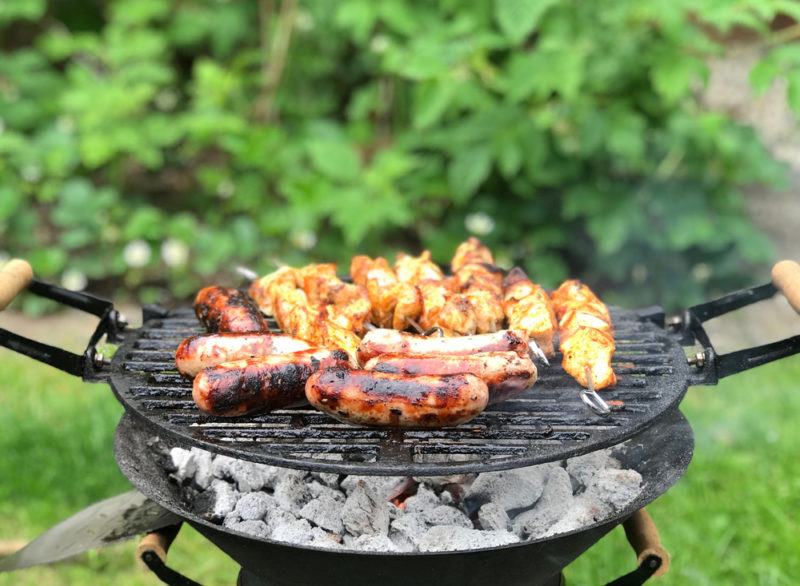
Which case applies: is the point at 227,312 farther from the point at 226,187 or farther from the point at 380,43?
the point at 226,187

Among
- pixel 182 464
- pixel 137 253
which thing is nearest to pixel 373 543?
pixel 182 464

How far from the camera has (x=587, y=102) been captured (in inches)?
222

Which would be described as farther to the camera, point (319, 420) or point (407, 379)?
point (319, 420)

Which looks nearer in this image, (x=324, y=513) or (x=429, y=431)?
(x=429, y=431)

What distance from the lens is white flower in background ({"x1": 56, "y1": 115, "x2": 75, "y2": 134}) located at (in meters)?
6.46

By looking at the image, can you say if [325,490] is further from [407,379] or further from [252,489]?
[407,379]

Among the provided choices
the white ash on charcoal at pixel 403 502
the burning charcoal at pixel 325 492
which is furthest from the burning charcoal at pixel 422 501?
→ the burning charcoal at pixel 325 492

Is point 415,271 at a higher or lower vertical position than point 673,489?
higher

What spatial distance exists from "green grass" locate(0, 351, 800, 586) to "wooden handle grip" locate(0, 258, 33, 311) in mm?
1792

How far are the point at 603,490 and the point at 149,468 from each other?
1388 mm

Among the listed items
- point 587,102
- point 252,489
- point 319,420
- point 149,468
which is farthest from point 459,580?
point 587,102

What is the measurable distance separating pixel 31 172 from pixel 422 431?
16.4 feet

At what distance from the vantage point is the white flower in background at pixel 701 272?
6.07 metres

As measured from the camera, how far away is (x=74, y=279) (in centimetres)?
630
